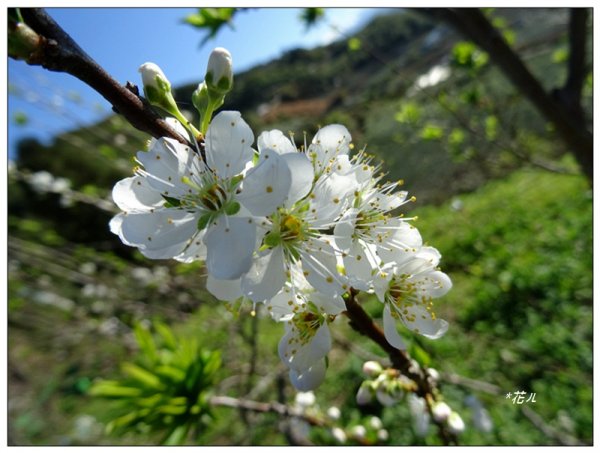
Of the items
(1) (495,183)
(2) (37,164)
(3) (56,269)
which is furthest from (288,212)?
(2) (37,164)

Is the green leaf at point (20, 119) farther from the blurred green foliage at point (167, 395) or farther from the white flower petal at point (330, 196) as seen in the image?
the white flower petal at point (330, 196)

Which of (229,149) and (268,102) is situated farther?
(268,102)

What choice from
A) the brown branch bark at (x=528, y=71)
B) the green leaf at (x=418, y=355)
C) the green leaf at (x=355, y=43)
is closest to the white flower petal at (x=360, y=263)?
the green leaf at (x=418, y=355)

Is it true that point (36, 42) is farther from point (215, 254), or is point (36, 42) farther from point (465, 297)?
point (465, 297)

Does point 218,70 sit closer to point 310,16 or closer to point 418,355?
point 418,355

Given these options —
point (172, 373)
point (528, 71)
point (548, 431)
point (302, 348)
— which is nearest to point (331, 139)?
point (302, 348)

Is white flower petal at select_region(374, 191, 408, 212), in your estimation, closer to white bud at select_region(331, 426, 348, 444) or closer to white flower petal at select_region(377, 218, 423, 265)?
white flower petal at select_region(377, 218, 423, 265)
